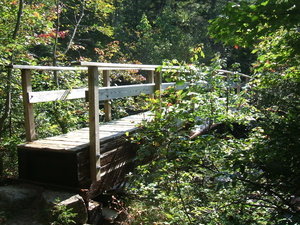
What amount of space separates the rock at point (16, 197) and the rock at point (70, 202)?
0.20 meters

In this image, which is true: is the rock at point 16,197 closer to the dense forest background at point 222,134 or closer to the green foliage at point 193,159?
the dense forest background at point 222,134

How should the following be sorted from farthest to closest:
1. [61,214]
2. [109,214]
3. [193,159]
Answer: [109,214] < [61,214] < [193,159]

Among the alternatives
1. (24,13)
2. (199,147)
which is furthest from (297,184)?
(24,13)

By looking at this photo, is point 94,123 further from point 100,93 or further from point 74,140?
point 74,140

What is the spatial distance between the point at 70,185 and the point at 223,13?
2.62 metres

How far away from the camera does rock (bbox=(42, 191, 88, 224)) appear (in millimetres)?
3180

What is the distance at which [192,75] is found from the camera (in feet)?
11.4

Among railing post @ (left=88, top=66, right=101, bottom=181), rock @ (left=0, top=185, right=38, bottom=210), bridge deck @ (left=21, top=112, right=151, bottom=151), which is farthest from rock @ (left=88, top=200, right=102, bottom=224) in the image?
bridge deck @ (left=21, top=112, right=151, bottom=151)

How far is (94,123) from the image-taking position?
3.45 m

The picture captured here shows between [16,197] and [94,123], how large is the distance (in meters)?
1.28

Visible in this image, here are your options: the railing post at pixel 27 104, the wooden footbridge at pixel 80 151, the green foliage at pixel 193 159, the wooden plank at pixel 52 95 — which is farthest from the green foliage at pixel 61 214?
the wooden plank at pixel 52 95

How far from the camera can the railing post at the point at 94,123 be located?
342 centimetres

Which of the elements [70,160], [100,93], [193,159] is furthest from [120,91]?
[193,159]

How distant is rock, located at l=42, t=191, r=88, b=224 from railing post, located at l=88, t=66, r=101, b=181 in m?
0.34
